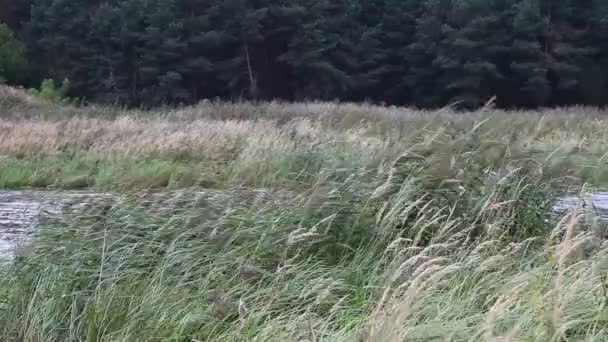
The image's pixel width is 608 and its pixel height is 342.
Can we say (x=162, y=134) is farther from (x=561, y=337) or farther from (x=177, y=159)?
(x=561, y=337)

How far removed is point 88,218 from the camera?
4.70 m

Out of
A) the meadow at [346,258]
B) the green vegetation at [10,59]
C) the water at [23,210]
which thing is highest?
the meadow at [346,258]

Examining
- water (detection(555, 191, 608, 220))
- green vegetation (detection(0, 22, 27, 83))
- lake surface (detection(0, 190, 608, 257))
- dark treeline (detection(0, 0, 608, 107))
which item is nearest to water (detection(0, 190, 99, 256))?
lake surface (detection(0, 190, 608, 257))

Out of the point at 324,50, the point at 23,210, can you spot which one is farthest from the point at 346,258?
the point at 324,50

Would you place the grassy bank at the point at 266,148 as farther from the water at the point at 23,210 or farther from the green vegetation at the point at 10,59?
the green vegetation at the point at 10,59

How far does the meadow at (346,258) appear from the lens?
129 inches

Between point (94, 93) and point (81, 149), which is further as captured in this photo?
point (94, 93)

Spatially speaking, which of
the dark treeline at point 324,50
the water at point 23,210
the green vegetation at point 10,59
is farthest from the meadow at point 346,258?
the green vegetation at point 10,59

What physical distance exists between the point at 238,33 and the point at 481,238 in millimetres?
33573

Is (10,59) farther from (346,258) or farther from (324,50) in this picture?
(346,258)

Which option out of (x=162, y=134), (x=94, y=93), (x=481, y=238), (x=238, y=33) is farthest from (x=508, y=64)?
(x=481, y=238)

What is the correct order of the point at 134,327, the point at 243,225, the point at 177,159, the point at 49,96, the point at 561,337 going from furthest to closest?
1. the point at 49,96
2. the point at 177,159
3. the point at 243,225
4. the point at 134,327
5. the point at 561,337

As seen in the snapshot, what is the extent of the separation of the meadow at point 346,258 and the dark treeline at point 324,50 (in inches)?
1167

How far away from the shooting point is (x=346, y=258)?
4.62 meters
